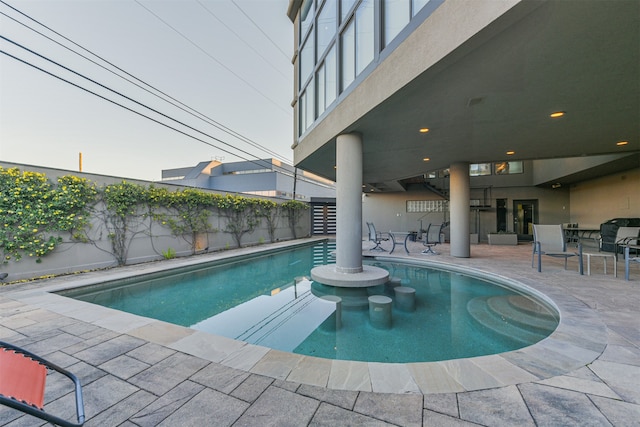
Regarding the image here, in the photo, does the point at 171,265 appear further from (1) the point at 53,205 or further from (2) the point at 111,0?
(2) the point at 111,0

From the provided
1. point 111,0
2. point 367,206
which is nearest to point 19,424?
point 111,0

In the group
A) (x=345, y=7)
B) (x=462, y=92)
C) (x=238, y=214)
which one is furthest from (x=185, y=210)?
(x=462, y=92)

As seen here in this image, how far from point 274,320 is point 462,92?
4.10 meters

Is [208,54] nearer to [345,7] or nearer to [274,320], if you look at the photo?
[345,7]

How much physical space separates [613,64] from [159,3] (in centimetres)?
1111

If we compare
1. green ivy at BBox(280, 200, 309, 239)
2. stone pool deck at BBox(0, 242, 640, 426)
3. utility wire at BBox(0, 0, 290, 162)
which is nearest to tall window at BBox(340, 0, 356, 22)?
stone pool deck at BBox(0, 242, 640, 426)

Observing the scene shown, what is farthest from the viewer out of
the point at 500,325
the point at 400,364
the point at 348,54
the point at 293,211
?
the point at 293,211

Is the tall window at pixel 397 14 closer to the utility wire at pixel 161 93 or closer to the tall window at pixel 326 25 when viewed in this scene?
the tall window at pixel 326 25

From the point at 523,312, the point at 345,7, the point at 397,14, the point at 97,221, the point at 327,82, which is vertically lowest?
the point at 523,312

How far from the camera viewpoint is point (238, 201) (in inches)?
408

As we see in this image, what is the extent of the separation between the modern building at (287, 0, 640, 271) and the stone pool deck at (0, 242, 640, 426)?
2.86 m

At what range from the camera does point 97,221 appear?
6348 mm

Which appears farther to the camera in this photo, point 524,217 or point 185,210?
point 524,217

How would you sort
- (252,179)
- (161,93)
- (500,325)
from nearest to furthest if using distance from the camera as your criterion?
(500,325) < (161,93) < (252,179)
